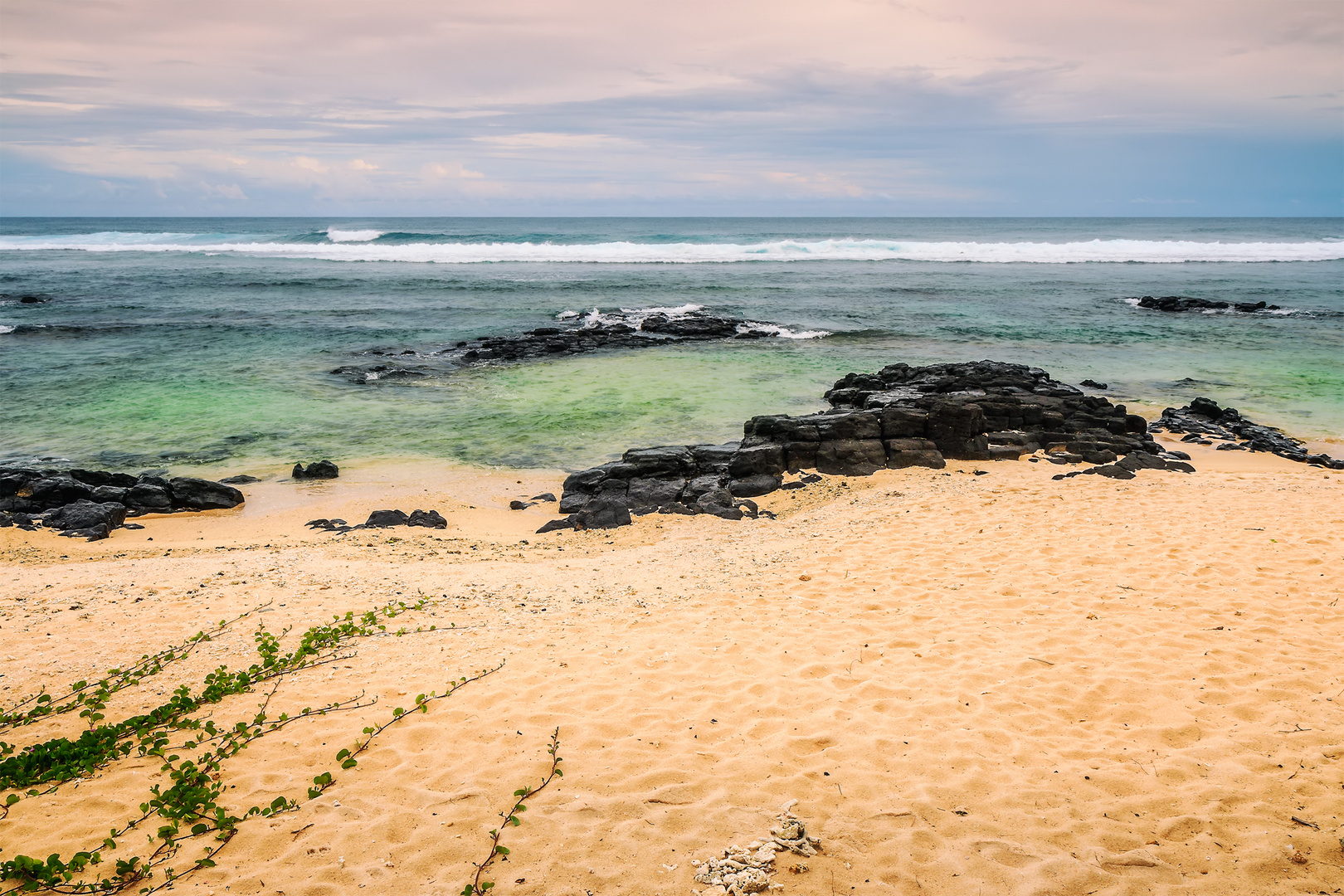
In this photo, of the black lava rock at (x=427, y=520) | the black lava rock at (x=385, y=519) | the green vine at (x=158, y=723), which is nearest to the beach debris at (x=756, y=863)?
the green vine at (x=158, y=723)

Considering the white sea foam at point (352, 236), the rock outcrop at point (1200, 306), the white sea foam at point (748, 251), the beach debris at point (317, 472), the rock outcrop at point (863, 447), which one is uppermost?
the white sea foam at point (352, 236)

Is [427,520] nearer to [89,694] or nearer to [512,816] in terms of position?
[89,694]

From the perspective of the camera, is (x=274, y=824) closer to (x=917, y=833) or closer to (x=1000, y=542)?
(x=917, y=833)

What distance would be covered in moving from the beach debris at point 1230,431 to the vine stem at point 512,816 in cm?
1581

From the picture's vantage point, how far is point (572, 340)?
95.2 ft

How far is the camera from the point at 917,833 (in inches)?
180

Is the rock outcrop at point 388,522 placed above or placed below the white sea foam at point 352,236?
below

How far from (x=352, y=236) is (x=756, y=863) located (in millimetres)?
88463

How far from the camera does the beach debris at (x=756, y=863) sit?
13.5 feet

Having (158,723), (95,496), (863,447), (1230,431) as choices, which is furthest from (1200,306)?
(158,723)

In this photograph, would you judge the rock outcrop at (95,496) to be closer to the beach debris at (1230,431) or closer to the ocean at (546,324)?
the ocean at (546,324)

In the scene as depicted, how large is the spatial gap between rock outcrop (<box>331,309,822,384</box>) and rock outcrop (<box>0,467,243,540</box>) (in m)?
10.2

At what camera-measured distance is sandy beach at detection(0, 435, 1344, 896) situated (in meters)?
4.39

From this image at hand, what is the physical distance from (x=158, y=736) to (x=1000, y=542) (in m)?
8.98
